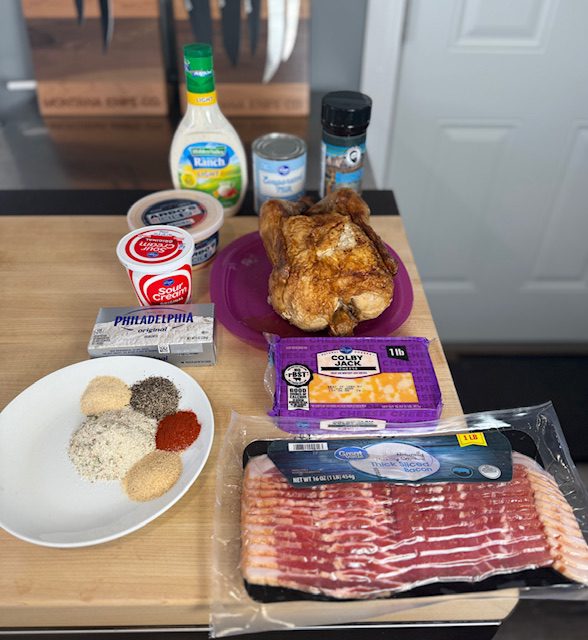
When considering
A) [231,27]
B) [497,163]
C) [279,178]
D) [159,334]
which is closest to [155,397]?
Result: [159,334]

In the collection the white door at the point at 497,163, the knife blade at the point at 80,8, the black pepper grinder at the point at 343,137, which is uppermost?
the knife blade at the point at 80,8

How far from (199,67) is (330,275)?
0.41 meters

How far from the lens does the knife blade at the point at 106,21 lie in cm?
128

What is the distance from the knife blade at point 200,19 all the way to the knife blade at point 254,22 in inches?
3.6

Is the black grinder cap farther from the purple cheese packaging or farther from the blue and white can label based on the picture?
the purple cheese packaging

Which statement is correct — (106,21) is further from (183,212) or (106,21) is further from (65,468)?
(65,468)

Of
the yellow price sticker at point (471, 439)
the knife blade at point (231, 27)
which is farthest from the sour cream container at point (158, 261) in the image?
the knife blade at point (231, 27)

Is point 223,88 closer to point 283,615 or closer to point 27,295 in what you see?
point 27,295

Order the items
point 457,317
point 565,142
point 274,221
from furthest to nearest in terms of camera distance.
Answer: point 457,317 → point 565,142 → point 274,221

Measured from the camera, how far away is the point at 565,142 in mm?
1578

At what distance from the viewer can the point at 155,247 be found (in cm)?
83

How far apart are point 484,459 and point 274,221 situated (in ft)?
1.52

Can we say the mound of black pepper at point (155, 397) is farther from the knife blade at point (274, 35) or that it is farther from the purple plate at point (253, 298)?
the knife blade at point (274, 35)

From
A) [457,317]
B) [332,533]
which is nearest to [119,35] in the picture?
[332,533]
